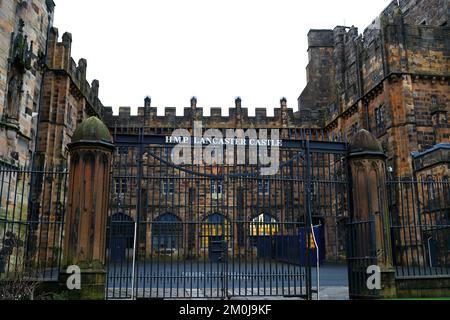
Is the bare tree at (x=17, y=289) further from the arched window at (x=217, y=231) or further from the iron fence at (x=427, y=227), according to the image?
the iron fence at (x=427, y=227)

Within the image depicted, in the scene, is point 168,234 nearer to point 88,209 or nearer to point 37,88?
point 37,88

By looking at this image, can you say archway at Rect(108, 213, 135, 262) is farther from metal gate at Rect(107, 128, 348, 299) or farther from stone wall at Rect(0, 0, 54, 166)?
stone wall at Rect(0, 0, 54, 166)

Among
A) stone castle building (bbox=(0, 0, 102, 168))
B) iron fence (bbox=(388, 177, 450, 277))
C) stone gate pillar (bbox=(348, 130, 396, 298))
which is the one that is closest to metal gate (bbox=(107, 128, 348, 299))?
stone gate pillar (bbox=(348, 130, 396, 298))

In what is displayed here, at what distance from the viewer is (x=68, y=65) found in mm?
21469

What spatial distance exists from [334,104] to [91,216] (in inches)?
973

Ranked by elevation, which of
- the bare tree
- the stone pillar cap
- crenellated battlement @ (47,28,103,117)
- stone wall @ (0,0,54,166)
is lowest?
the bare tree

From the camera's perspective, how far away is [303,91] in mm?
37750

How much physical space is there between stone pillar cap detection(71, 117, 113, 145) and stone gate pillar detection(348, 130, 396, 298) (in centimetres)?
483

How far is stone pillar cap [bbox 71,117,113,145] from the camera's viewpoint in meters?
8.08

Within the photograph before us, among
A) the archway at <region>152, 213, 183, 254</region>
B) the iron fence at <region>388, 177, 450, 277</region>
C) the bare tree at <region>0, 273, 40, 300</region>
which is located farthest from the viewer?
the iron fence at <region>388, 177, 450, 277</region>

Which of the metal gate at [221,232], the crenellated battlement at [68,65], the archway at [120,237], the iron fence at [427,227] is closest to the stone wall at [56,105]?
the crenellated battlement at [68,65]

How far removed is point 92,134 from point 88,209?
1.36 m
